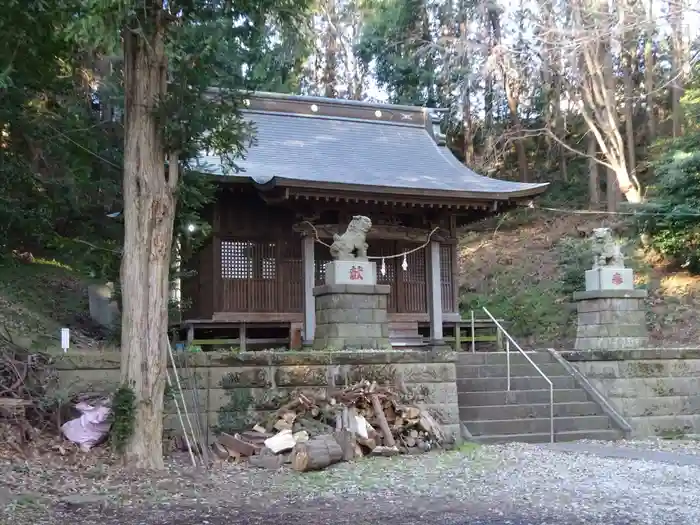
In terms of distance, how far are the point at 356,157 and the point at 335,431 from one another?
8.65m

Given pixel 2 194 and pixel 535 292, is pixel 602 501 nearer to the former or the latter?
pixel 2 194

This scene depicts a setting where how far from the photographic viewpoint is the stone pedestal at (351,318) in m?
9.67

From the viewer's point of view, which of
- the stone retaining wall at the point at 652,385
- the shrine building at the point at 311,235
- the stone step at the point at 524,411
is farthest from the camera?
the shrine building at the point at 311,235

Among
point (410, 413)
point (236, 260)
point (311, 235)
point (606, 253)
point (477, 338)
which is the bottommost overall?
point (410, 413)

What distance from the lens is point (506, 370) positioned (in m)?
10.9

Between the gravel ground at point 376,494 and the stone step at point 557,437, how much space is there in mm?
1498

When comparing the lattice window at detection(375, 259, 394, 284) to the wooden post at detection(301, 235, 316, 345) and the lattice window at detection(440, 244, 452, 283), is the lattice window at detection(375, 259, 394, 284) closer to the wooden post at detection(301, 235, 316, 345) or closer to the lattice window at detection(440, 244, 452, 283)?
the lattice window at detection(440, 244, 452, 283)

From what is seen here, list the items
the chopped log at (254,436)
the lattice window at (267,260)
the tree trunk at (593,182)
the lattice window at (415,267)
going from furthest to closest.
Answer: the tree trunk at (593,182) < the lattice window at (415,267) < the lattice window at (267,260) < the chopped log at (254,436)

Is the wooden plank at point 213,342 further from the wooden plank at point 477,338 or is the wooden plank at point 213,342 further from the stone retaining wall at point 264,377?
the stone retaining wall at point 264,377

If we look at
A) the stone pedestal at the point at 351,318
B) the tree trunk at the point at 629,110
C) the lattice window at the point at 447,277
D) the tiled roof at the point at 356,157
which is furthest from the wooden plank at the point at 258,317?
the tree trunk at the point at 629,110

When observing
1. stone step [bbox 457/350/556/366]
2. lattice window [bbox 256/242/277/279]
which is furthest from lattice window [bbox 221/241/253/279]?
stone step [bbox 457/350/556/366]

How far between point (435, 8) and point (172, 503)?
25656 millimetres

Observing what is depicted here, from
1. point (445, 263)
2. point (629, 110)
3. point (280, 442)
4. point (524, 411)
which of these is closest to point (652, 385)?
point (524, 411)

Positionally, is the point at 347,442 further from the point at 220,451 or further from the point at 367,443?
the point at 220,451
